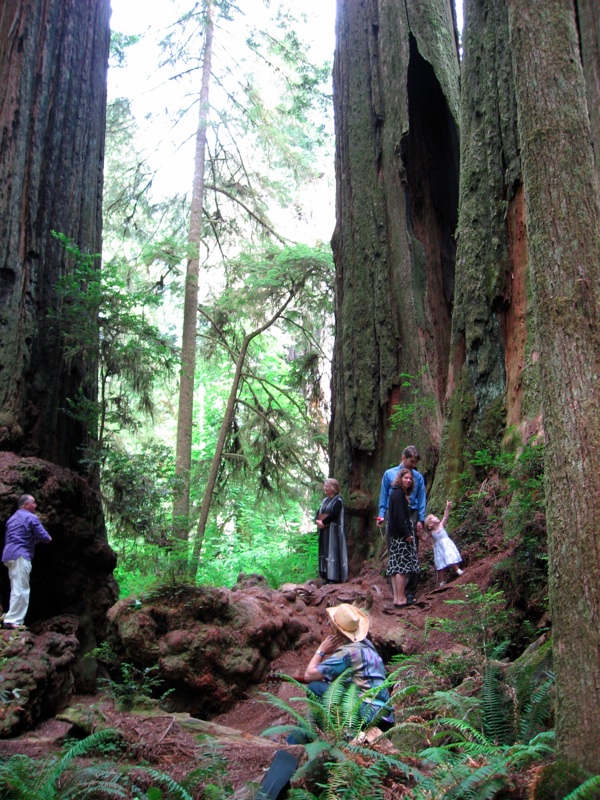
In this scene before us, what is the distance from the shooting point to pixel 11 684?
639 cm

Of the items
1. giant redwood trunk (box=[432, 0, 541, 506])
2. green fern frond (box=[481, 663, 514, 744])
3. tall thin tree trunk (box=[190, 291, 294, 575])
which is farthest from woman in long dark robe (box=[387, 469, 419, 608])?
tall thin tree trunk (box=[190, 291, 294, 575])

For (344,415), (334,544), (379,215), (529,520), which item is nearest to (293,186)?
(379,215)

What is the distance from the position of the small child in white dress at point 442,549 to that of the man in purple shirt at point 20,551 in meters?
4.50

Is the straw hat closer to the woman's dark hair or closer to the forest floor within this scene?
the forest floor

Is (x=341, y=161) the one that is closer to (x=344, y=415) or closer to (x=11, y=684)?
(x=344, y=415)

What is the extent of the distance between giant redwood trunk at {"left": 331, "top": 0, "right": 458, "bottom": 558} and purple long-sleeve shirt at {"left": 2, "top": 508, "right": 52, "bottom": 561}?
17.9ft

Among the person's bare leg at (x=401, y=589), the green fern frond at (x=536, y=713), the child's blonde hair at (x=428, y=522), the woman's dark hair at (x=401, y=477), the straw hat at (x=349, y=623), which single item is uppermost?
the woman's dark hair at (x=401, y=477)

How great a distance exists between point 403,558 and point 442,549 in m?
0.49

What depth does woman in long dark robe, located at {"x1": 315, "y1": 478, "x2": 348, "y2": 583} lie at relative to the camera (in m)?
10.6

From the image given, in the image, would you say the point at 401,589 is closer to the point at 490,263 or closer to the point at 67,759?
the point at 490,263

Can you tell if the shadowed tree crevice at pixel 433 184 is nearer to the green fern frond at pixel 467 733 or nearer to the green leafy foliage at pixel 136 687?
the green leafy foliage at pixel 136 687

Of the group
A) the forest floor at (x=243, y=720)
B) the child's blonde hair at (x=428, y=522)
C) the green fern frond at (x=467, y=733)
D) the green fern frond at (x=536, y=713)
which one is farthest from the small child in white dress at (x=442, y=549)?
the green fern frond at (x=467, y=733)

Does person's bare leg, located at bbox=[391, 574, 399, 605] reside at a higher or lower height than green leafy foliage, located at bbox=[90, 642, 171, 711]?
higher

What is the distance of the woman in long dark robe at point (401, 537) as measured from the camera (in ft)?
27.8
